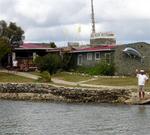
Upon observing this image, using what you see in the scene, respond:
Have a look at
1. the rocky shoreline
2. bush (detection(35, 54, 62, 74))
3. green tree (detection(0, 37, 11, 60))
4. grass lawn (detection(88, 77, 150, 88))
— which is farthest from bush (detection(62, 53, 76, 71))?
the rocky shoreline

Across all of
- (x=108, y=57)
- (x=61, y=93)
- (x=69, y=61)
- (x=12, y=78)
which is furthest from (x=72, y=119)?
(x=69, y=61)

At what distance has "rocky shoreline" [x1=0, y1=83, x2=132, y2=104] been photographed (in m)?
47.1

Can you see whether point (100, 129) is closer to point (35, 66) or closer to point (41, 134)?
point (41, 134)

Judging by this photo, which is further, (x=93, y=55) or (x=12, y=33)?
(x=12, y=33)

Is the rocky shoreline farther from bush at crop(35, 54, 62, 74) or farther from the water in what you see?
bush at crop(35, 54, 62, 74)

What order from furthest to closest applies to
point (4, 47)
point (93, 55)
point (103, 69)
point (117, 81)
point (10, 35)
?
1. point (10, 35)
2. point (93, 55)
3. point (4, 47)
4. point (103, 69)
5. point (117, 81)

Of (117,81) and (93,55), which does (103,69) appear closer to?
(93,55)

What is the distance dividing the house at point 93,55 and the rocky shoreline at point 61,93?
613 inches

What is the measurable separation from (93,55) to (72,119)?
1406 inches

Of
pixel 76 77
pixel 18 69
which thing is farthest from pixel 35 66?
pixel 76 77

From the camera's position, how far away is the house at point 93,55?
6728 centimetres

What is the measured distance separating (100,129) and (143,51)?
37.5 m

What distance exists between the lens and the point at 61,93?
49906mm

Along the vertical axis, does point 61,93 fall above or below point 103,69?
below
